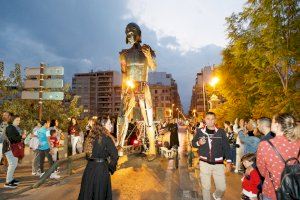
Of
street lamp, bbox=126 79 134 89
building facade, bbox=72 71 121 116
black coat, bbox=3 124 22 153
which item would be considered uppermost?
building facade, bbox=72 71 121 116

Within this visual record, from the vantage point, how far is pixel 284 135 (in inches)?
171

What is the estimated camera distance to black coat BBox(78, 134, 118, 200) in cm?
600

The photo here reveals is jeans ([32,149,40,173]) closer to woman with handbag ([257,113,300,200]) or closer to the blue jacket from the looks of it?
the blue jacket

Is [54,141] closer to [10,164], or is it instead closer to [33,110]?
[10,164]

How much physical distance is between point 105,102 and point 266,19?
13692cm

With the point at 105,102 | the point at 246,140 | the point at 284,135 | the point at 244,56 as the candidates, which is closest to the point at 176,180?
the point at 246,140

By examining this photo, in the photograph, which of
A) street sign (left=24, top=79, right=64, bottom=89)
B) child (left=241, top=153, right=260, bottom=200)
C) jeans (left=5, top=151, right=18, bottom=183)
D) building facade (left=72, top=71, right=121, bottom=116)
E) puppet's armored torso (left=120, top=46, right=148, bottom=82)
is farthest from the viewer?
building facade (left=72, top=71, right=121, bottom=116)

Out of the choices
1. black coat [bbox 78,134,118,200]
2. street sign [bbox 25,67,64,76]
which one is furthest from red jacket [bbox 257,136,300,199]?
street sign [bbox 25,67,64,76]

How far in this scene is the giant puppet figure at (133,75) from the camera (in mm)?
15156

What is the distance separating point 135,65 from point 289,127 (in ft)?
36.6

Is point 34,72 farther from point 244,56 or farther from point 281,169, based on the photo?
point 244,56

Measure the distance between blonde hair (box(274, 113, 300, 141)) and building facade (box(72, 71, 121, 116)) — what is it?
5912 inches

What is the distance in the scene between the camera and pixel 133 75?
49.6 ft

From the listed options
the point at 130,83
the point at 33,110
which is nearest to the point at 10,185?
the point at 130,83
